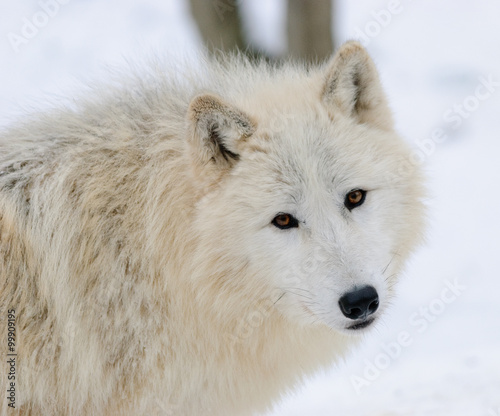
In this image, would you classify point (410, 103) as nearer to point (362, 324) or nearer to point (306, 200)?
point (306, 200)

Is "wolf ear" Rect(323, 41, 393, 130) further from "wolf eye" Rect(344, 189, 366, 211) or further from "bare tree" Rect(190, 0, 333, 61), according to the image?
"bare tree" Rect(190, 0, 333, 61)

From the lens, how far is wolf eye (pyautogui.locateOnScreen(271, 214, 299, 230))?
341cm

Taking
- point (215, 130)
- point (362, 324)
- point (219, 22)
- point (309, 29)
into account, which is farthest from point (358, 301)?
point (219, 22)

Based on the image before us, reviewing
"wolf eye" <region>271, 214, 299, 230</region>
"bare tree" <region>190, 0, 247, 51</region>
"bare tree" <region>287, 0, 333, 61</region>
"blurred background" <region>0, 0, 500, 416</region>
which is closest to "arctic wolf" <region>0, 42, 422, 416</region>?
"wolf eye" <region>271, 214, 299, 230</region>

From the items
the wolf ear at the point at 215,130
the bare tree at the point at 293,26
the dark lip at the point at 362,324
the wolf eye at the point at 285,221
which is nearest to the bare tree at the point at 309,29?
the bare tree at the point at 293,26

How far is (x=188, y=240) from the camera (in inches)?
141

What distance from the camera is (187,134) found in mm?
3430

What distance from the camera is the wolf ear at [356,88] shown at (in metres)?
3.59

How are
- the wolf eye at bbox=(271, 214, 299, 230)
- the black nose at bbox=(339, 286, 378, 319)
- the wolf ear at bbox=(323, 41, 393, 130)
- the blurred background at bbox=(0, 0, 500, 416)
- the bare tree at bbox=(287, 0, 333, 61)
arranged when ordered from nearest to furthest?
1. the black nose at bbox=(339, 286, 378, 319)
2. the wolf eye at bbox=(271, 214, 299, 230)
3. the wolf ear at bbox=(323, 41, 393, 130)
4. the blurred background at bbox=(0, 0, 500, 416)
5. the bare tree at bbox=(287, 0, 333, 61)

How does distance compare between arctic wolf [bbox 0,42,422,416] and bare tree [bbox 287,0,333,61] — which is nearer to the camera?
arctic wolf [bbox 0,42,422,416]

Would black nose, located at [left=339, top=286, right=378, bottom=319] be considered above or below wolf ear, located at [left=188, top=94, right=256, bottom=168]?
below

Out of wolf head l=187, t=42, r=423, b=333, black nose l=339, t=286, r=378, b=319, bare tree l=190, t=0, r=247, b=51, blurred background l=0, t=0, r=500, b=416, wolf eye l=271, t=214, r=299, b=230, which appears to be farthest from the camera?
bare tree l=190, t=0, r=247, b=51

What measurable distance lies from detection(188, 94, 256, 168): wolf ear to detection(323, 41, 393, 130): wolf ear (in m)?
0.56

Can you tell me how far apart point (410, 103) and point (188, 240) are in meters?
8.35
